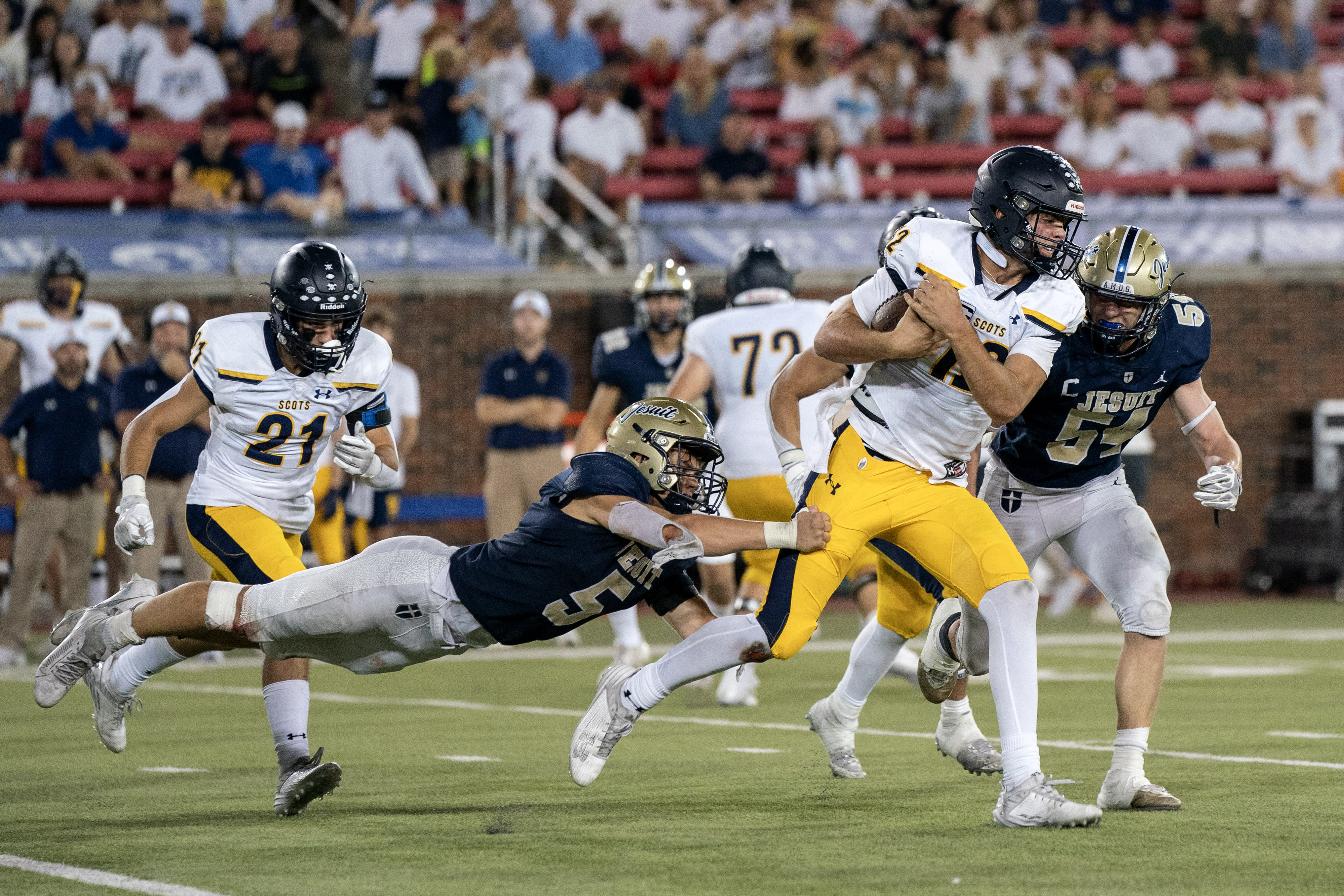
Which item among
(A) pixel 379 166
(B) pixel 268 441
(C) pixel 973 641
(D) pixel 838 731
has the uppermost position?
(B) pixel 268 441

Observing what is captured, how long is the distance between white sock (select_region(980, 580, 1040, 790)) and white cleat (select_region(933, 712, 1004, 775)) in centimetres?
91

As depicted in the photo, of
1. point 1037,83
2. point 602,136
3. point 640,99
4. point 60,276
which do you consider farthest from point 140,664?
point 1037,83

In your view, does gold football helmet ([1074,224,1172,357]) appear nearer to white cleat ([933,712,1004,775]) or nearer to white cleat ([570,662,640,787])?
white cleat ([933,712,1004,775])

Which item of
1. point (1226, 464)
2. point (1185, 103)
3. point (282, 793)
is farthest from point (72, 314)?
point (1185, 103)

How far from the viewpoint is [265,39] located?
51.4ft

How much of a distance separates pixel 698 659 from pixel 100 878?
1.75 metres

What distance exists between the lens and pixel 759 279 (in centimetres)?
823

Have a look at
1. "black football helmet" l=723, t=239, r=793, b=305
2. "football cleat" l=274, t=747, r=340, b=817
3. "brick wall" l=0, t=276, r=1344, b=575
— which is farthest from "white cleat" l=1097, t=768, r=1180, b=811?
"brick wall" l=0, t=276, r=1344, b=575

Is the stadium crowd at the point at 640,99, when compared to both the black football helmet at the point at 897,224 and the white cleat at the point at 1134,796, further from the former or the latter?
the white cleat at the point at 1134,796

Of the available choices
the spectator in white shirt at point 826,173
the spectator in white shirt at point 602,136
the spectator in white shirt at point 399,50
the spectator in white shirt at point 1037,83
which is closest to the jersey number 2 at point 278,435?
the spectator in white shirt at point 602,136

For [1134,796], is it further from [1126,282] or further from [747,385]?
[747,385]

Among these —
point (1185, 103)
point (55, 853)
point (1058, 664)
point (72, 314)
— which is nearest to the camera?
point (55, 853)

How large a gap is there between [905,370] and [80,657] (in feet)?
8.70

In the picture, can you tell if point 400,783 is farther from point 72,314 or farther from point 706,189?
point 706,189
